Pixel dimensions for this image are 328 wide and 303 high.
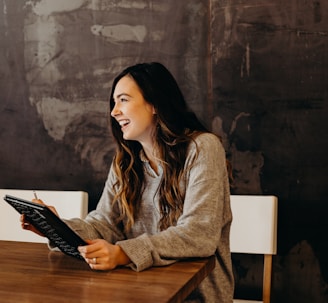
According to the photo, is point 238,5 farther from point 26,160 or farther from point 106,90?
point 26,160

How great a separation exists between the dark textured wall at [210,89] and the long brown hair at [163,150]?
→ 25.3 inches

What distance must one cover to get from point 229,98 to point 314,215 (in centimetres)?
63

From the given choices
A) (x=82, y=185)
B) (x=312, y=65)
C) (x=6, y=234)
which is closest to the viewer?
(x=312, y=65)

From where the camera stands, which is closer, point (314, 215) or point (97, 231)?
point (97, 231)

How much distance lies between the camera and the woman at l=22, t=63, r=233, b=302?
157cm

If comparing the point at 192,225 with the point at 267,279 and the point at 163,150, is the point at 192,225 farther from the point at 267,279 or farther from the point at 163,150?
the point at 267,279

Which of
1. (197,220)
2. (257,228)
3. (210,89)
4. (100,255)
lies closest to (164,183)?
(197,220)

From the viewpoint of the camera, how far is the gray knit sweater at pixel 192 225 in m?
1.45

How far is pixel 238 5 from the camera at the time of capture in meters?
2.40

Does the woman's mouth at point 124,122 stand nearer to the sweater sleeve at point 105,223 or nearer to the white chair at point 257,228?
the sweater sleeve at point 105,223

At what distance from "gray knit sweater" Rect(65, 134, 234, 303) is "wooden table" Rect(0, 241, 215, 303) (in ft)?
0.14

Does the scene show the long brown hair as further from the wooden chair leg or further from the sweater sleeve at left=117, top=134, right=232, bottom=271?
the wooden chair leg

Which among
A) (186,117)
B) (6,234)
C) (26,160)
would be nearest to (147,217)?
(186,117)

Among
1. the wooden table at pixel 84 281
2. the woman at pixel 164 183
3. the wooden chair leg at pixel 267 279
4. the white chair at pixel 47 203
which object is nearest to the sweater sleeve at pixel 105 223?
the woman at pixel 164 183
